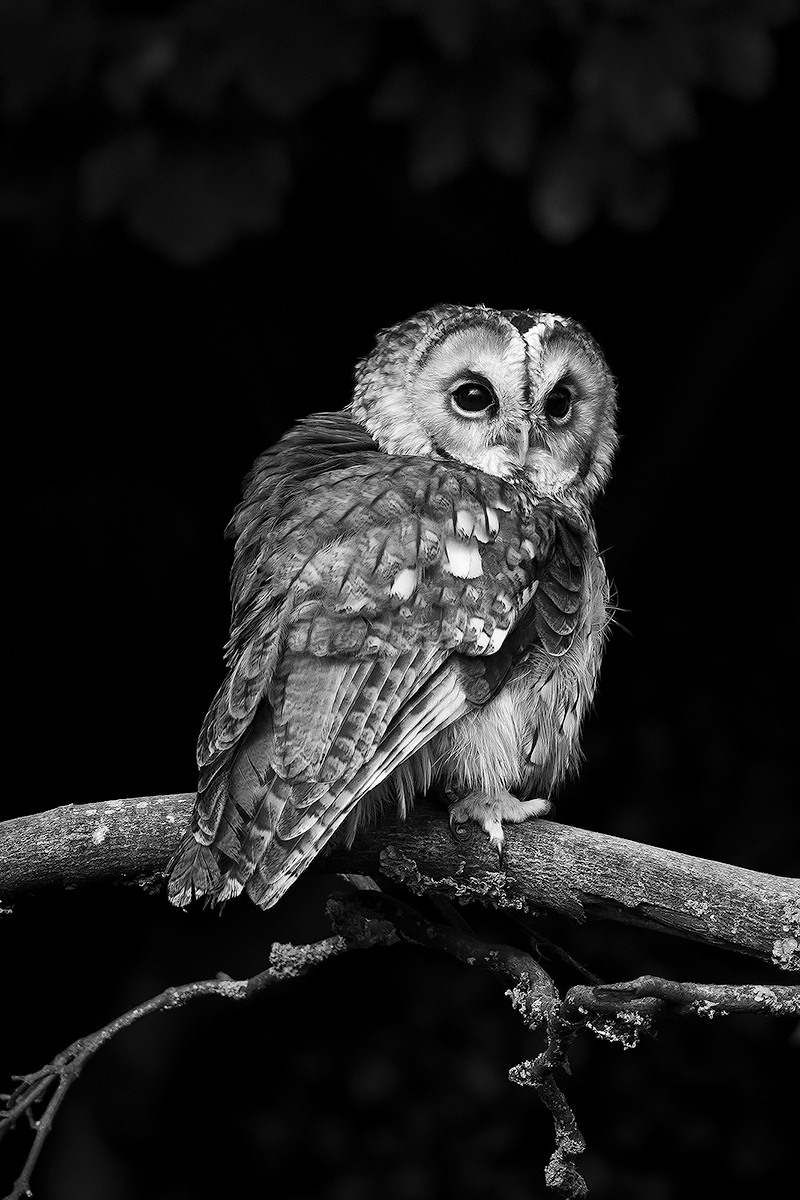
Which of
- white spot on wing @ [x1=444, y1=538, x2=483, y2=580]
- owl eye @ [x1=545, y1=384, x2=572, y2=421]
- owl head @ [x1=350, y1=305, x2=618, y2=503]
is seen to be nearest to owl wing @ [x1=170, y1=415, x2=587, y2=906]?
white spot on wing @ [x1=444, y1=538, x2=483, y2=580]

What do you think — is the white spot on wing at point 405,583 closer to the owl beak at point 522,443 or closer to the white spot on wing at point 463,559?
the white spot on wing at point 463,559

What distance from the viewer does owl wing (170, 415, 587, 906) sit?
1.47m

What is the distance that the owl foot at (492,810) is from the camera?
1.64 meters

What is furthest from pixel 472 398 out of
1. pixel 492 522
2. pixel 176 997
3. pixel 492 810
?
pixel 176 997

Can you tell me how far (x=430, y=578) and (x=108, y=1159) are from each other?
2.18 metres

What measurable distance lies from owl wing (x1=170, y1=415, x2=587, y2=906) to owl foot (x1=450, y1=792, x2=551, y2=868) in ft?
0.41

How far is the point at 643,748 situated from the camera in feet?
11.5

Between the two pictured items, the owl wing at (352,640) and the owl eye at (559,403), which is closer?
the owl wing at (352,640)

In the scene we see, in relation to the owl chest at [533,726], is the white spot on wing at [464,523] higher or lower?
higher

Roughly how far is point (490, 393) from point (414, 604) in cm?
44

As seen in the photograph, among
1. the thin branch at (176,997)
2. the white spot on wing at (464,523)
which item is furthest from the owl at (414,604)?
the thin branch at (176,997)

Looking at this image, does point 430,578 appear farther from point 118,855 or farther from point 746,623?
point 746,623

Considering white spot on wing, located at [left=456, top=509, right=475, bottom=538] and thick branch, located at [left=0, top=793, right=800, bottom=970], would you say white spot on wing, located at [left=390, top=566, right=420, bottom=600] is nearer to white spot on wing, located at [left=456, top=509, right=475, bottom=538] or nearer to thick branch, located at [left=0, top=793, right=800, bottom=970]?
white spot on wing, located at [left=456, top=509, right=475, bottom=538]

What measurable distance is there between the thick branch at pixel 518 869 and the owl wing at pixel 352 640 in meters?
0.13
